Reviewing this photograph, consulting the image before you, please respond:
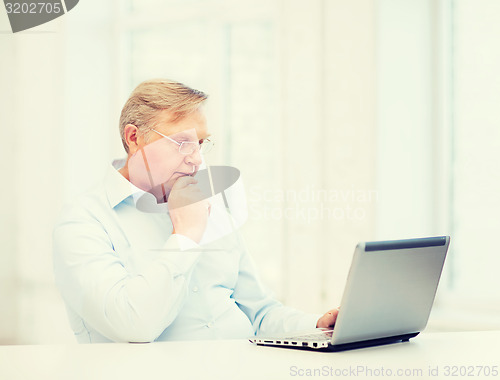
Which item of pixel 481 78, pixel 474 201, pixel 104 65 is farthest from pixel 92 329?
pixel 104 65

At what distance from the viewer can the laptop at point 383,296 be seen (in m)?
1.03

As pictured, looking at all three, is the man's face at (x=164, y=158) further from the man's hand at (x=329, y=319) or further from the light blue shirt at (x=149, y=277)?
the man's hand at (x=329, y=319)

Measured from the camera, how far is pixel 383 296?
1.08m

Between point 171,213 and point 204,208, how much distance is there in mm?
78

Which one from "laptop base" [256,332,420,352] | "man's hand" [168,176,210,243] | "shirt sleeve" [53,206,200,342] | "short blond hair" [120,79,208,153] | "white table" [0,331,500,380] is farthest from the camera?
"short blond hair" [120,79,208,153]

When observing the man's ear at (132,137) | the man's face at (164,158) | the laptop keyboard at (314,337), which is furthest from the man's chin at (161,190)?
the laptop keyboard at (314,337)

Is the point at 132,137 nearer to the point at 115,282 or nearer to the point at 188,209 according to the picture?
the point at 188,209

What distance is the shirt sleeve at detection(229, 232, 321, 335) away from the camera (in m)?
1.53

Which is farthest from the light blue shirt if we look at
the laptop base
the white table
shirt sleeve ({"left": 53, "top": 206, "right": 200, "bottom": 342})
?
the laptop base

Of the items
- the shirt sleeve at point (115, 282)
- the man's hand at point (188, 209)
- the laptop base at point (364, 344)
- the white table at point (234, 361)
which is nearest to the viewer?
the white table at point (234, 361)

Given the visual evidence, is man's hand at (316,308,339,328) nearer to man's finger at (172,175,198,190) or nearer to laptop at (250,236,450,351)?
laptop at (250,236,450,351)

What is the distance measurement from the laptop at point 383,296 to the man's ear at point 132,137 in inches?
24.5

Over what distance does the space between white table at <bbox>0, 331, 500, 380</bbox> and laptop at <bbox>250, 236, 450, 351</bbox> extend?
22mm

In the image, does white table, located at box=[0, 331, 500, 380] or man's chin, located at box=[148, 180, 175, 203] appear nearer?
white table, located at box=[0, 331, 500, 380]
